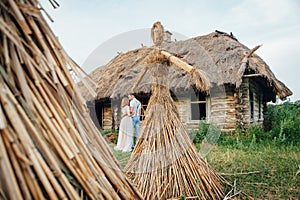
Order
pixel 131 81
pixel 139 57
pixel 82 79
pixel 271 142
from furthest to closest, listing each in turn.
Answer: pixel 139 57 < pixel 131 81 < pixel 271 142 < pixel 82 79

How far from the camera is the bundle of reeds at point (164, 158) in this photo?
3.23 metres

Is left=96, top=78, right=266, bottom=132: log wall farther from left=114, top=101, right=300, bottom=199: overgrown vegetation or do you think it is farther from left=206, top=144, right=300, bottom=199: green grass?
left=206, top=144, right=300, bottom=199: green grass

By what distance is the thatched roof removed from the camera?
10641mm

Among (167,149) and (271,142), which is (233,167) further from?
(271,142)

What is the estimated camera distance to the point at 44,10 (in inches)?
52.5

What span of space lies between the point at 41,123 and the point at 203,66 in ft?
34.5

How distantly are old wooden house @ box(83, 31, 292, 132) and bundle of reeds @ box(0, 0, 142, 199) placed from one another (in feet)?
26.6

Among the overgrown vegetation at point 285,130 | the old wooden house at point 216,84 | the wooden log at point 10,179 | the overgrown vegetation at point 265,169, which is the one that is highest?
the old wooden house at point 216,84

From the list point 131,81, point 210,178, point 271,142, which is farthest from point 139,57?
point 210,178

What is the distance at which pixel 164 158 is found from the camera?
10.9 feet

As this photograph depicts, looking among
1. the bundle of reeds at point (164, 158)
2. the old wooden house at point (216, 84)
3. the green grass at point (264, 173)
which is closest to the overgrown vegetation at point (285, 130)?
the old wooden house at point (216, 84)

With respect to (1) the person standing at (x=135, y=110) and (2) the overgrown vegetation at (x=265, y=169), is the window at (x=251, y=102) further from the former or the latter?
(1) the person standing at (x=135, y=110)

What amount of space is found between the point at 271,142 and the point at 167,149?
257 inches

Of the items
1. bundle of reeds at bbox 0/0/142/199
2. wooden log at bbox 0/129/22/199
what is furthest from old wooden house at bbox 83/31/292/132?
wooden log at bbox 0/129/22/199
